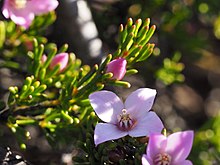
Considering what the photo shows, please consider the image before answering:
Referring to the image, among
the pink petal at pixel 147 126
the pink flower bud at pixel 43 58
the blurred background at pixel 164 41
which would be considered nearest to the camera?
the pink petal at pixel 147 126

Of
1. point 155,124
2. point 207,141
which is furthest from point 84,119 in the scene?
point 207,141

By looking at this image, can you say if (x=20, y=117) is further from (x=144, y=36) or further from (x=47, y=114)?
(x=144, y=36)

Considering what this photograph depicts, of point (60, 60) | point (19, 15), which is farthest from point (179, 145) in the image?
point (19, 15)

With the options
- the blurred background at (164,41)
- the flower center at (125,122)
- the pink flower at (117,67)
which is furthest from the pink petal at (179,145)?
the blurred background at (164,41)

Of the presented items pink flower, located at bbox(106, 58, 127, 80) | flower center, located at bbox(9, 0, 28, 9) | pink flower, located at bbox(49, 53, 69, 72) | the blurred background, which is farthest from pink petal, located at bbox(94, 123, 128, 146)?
the blurred background

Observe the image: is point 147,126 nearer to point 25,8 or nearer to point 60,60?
point 60,60

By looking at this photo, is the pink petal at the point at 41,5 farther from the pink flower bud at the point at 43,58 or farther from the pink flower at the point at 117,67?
the pink flower at the point at 117,67

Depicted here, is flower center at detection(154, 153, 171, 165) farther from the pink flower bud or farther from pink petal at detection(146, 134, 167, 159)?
the pink flower bud

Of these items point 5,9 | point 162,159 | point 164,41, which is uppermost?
point 5,9
